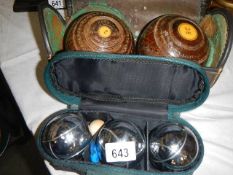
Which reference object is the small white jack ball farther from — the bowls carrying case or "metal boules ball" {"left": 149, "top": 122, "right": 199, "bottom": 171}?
"metal boules ball" {"left": 149, "top": 122, "right": 199, "bottom": 171}

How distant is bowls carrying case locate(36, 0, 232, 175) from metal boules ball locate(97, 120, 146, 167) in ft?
0.11

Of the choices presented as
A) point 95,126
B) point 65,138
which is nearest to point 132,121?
point 95,126

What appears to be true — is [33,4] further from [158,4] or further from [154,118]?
[154,118]

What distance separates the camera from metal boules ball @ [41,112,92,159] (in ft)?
2.31

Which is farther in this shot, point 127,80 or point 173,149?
point 127,80

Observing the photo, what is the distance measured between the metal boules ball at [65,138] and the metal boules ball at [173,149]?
0.16 metres

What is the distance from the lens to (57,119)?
74 cm

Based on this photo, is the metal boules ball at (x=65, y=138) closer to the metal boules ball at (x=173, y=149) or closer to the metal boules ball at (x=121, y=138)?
the metal boules ball at (x=121, y=138)

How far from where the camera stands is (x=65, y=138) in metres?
0.70

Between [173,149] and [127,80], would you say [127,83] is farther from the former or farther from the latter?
[173,149]

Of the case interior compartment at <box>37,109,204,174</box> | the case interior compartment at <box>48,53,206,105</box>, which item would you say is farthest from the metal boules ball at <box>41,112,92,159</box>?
the case interior compartment at <box>48,53,206,105</box>

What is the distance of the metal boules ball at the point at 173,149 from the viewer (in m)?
0.69

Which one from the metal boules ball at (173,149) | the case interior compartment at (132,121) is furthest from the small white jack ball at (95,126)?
the metal boules ball at (173,149)

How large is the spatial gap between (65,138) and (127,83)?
23 centimetres
